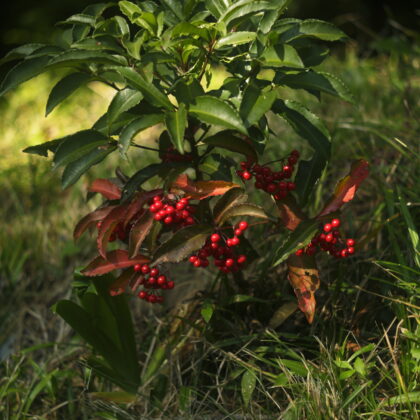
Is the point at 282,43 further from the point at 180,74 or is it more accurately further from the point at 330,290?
the point at 330,290

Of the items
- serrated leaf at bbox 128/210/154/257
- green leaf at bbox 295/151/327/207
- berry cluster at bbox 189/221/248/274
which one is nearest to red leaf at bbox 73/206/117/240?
serrated leaf at bbox 128/210/154/257

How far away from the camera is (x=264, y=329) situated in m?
1.80

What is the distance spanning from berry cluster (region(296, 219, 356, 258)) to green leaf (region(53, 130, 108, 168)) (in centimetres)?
54

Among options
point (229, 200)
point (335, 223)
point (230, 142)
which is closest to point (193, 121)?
point (230, 142)

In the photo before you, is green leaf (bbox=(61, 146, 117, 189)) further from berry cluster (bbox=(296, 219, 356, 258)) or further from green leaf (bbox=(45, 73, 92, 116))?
berry cluster (bbox=(296, 219, 356, 258))

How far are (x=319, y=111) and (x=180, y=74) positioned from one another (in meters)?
1.52

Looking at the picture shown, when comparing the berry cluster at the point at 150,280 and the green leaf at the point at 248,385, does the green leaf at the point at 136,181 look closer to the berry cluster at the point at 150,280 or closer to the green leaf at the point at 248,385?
the berry cluster at the point at 150,280

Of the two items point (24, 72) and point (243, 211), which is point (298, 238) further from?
point (24, 72)

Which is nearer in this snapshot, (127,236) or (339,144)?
(127,236)

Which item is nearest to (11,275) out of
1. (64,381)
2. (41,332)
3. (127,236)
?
(41,332)

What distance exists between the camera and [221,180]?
1.59 m

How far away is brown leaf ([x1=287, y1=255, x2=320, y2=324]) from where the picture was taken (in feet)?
5.09

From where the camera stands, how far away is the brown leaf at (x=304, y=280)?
1.55 m

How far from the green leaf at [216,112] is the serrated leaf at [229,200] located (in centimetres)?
22
